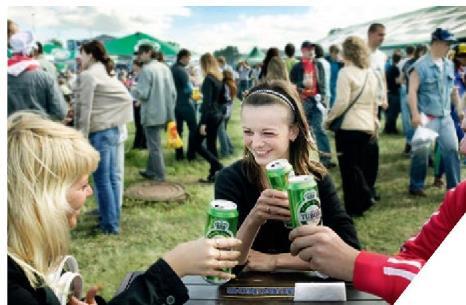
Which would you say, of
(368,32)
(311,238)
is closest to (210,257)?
(311,238)

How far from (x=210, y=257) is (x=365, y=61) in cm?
298

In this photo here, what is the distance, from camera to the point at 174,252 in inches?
40.5

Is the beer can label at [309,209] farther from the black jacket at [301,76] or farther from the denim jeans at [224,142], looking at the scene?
the denim jeans at [224,142]

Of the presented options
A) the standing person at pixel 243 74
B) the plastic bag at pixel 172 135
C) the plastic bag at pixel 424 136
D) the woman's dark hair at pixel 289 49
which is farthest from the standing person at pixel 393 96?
the standing person at pixel 243 74

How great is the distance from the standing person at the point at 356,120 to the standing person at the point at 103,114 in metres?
1.48

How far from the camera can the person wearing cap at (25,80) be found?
3.11 meters

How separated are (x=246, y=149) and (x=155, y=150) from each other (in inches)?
126

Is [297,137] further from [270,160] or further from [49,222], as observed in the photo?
[49,222]

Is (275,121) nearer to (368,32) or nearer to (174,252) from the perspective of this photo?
(174,252)

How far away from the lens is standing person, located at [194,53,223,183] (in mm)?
5109

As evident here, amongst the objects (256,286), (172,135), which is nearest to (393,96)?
(172,135)

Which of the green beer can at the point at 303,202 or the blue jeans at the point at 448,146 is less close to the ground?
the green beer can at the point at 303,202

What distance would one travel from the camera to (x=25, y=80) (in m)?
3.14

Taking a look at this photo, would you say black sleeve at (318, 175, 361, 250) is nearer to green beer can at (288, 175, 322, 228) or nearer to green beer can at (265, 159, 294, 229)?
green beer can at (265, 159, 294, 229)
